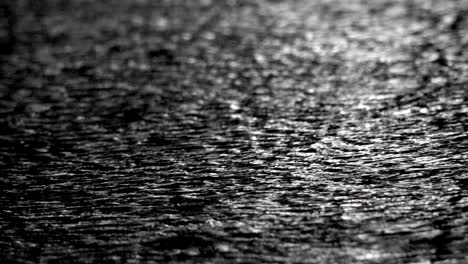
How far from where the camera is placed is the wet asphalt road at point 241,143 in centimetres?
110

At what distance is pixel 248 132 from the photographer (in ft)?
5.26

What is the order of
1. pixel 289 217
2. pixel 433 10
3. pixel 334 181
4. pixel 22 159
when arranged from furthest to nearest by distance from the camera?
pixel 433 10 → pixel 22 159 → pixel 334 181 → pixel 289 217

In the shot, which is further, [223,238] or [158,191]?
[158,191]

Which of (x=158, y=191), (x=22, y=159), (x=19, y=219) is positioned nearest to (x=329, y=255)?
(x=158, y=191)

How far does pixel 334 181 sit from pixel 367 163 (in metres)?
0.10

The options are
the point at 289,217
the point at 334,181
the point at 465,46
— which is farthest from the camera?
the point at 465,46

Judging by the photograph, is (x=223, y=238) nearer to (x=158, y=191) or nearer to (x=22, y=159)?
(x=158, y=191)

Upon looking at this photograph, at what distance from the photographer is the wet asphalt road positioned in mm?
1104

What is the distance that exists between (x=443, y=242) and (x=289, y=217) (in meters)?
0.24

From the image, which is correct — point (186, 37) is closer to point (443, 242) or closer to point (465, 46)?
point (465, 46)

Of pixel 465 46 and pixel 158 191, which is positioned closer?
pixel 158 191

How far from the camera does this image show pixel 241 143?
1533 mm

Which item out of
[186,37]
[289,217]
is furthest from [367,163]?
[186,37]

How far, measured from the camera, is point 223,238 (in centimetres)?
111
